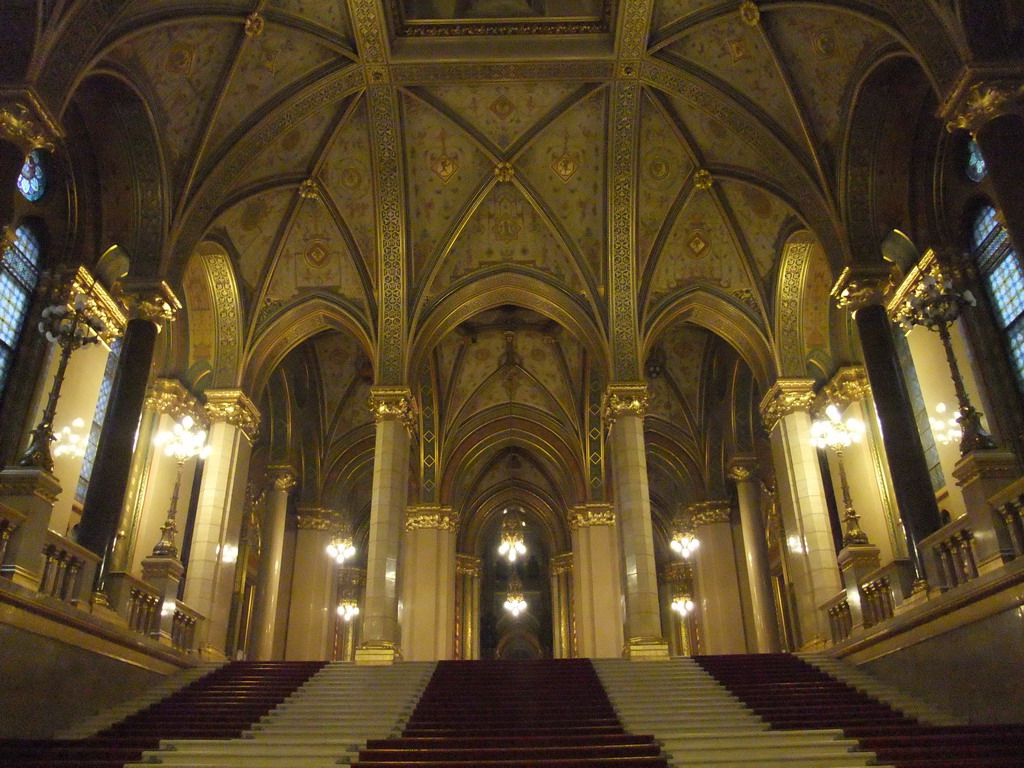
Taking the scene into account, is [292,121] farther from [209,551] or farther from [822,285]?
[822,285]

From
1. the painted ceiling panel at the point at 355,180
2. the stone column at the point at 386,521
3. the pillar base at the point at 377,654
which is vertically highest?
the painted ceiling panel at the point at 355,180

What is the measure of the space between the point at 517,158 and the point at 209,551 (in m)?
10.2

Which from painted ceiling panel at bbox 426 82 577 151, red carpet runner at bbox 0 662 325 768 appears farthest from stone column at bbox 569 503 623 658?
painted ceiling panel at bbox 426 82 577 151

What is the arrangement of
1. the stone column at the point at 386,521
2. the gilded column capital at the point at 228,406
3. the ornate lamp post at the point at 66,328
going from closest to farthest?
the ornate lamp post at the point at 66,328 → the stone column at the point at 386,521 → the gilded column capital at the point at 228,406

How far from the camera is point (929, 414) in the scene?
523 inches

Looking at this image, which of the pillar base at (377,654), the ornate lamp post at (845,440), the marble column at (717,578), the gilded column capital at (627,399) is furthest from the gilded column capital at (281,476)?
the ornate lamp post at (845,440)

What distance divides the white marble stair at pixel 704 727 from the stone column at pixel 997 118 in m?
5.81

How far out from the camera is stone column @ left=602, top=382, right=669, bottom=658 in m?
14.7

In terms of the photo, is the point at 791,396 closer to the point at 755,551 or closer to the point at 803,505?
the point at 803,505

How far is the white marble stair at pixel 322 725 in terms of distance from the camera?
737 cm

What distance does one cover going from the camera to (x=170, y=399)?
52.2ft

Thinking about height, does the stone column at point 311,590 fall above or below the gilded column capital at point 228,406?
below

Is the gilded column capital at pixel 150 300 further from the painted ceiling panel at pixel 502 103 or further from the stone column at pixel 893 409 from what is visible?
the stone column at pixel 893 409

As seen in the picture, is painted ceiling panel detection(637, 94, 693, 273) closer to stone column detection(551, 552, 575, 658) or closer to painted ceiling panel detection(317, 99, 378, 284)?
painted ceiling panel detection(317, 99, 378, 284)
